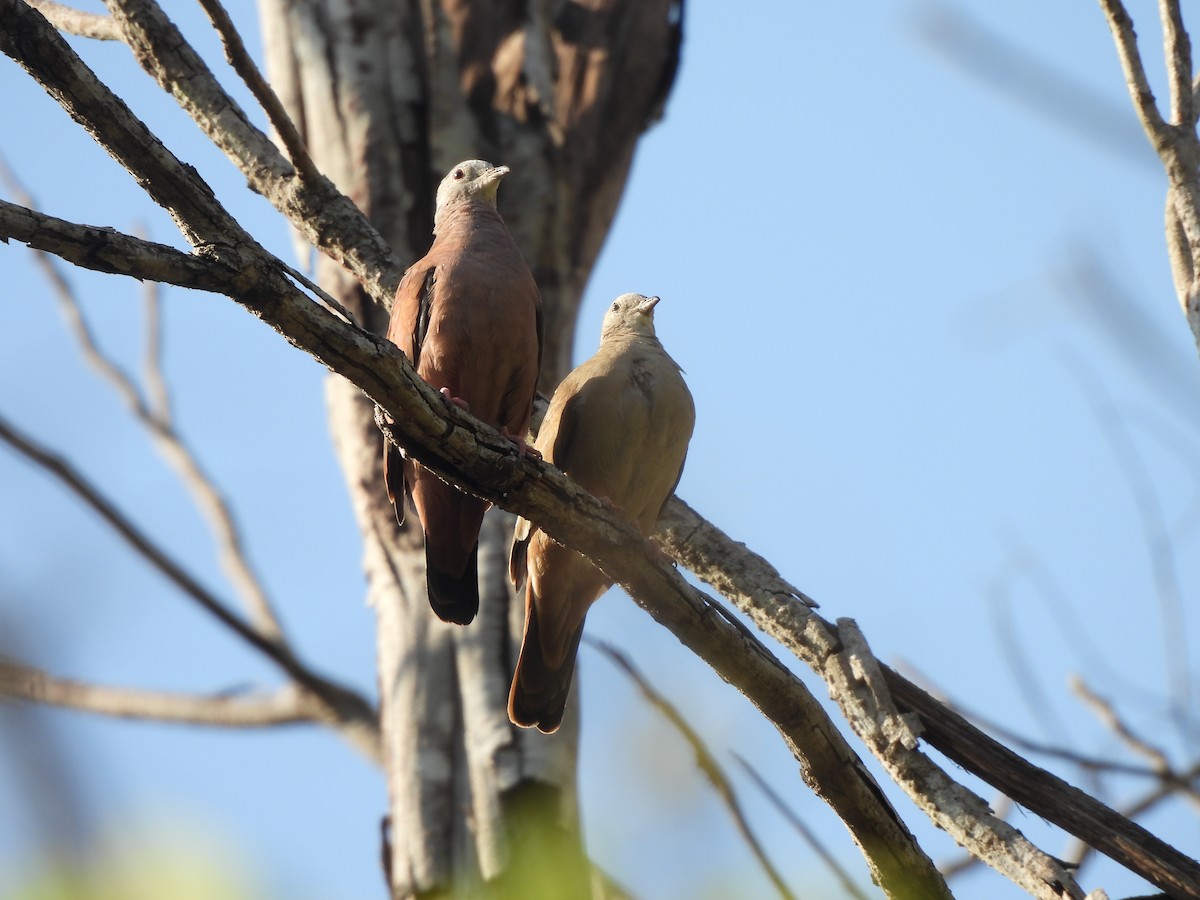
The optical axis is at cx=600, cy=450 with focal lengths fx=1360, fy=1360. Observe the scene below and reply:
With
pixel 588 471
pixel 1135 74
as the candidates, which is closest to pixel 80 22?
pixel 588 471

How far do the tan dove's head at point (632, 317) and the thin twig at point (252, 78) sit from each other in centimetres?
135

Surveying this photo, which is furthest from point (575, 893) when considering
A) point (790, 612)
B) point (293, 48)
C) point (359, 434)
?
point (293, 48)

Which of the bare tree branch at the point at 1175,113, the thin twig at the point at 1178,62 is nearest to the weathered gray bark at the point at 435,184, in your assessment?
the bare tree branch at the point at 1175,113

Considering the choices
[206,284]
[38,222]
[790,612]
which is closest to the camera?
[38,222]

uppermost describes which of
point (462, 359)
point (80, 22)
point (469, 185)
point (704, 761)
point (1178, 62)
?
point (80, 22)

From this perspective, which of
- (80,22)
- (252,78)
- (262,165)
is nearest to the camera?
(252,78)

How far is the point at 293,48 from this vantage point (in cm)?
679

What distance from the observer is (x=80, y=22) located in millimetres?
5141

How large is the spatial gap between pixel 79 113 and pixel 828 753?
229 centimetres

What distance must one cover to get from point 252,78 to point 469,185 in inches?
54.5

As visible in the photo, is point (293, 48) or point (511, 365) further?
point (293, 48)

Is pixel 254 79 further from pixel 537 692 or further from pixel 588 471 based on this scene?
pixel 537 692

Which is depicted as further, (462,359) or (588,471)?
(588,471)

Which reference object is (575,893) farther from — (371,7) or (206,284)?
(371,7)
